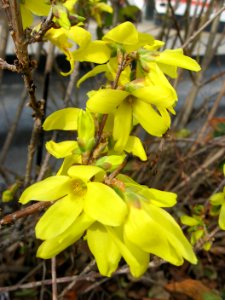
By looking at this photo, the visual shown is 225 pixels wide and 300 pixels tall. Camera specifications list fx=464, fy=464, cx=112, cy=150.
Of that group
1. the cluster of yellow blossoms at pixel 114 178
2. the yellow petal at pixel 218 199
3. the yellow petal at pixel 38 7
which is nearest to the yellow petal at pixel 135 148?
the cluster of yellow blossoms at pixel 114 178

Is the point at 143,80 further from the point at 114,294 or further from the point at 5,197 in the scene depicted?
the point at 114,294

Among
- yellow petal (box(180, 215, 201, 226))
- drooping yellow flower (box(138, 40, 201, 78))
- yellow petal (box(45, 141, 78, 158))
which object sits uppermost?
drooping yellow flower (box(138, 40, 201, 78))

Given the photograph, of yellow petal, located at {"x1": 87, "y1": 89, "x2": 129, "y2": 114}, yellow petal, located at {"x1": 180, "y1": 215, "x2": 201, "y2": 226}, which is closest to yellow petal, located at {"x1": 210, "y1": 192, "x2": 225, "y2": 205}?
yellow petal, located at {"x1": 180, "y1": 215, "x2": 201, "y2": 226}

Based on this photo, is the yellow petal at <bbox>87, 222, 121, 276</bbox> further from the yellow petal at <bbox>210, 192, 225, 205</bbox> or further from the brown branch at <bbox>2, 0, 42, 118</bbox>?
the yellow petal at <bbox>210, 192, 225, 205</bbox>

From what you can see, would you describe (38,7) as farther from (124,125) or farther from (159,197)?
(159,197)

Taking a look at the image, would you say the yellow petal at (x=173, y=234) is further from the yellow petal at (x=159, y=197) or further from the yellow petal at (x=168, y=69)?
the yellow petal at (x=168, y=69)

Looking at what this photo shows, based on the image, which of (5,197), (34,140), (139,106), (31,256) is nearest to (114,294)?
(31,256)

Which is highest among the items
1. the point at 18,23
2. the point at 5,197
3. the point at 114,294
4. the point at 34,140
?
the point at 18,23
